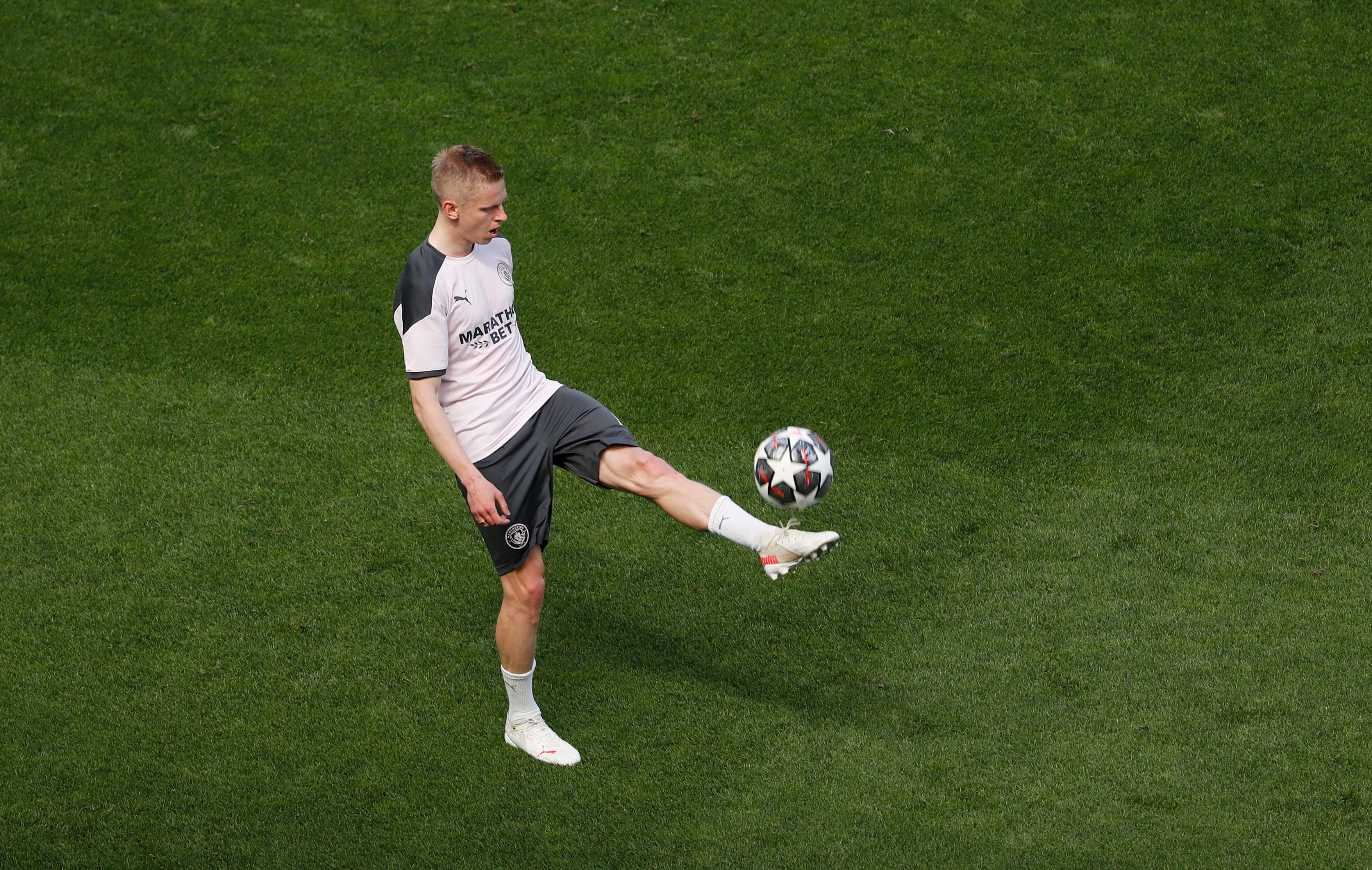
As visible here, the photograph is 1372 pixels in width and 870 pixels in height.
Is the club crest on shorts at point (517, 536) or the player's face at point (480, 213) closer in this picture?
the player's face at point (480, 213)

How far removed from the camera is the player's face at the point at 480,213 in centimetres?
485

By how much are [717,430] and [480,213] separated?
295 centimetres

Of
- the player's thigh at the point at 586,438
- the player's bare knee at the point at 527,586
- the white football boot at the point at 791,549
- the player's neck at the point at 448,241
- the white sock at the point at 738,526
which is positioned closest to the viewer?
the white football boot at the point at 791,549

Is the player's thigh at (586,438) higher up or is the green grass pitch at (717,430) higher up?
the player's thigh at (586,438)

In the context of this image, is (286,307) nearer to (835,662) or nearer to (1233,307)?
(835,662)

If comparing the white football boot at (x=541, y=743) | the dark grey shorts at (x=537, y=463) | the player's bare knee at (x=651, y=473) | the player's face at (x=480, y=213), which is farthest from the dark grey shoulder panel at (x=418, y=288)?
the white football boot at (x=541, y=743)

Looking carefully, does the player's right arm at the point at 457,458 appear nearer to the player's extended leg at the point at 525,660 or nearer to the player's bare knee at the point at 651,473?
the player's extended leg at the point at 525,660

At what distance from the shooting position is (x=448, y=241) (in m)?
4.96

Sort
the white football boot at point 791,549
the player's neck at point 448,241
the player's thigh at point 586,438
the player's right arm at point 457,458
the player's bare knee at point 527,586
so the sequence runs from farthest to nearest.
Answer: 1. the player's bare knee at point 527,586
2. the player's thigh at point 586,438
3. the player's neck at point 448,241
4. the player's right arm at point 457,458
5. the white football boot at point 791,549

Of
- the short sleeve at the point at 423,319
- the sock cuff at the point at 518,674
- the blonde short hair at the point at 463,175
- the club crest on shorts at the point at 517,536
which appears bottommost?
the sock cuff at the point at 518,674

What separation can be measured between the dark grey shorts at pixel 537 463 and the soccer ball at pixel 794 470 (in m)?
0.55

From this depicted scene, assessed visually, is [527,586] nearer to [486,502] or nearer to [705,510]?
[486,502]

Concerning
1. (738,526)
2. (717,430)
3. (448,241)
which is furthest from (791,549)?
(717,430)

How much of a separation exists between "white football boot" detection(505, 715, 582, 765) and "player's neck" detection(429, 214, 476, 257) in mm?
1937
